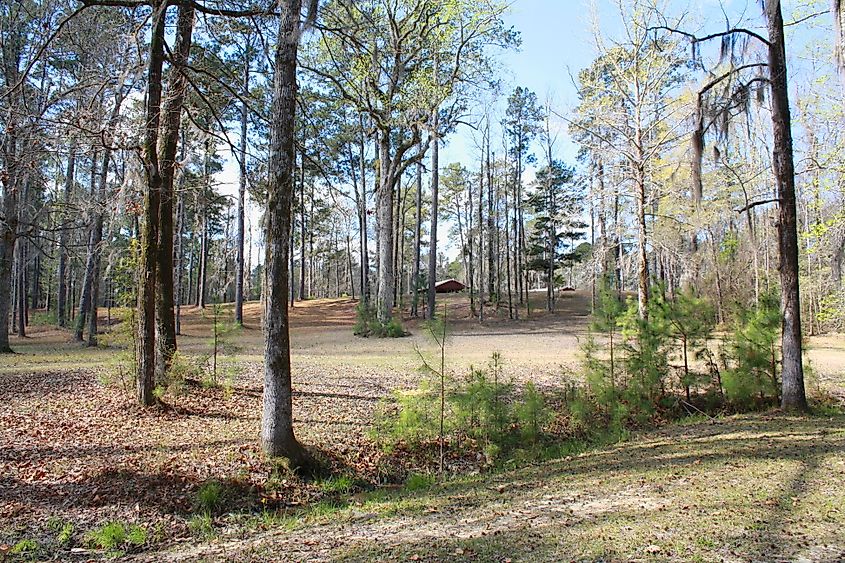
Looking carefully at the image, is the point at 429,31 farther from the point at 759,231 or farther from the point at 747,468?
the point at 759,231

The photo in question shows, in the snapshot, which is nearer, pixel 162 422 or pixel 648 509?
pixel 648 509

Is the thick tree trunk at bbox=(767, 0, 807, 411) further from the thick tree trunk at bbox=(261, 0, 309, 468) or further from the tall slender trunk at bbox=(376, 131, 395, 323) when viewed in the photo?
the tall slender trunk at bbox=(376, 131, 395, 323)

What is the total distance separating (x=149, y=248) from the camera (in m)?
8.05

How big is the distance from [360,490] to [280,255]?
3.06 meters

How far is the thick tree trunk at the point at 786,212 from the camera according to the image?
25.4 feet

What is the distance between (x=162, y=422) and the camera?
24.2ft

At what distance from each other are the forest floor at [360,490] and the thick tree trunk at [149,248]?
21.1 inches

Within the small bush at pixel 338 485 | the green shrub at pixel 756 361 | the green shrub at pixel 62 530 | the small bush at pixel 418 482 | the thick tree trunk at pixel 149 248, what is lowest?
the small bush at pixel 418 482

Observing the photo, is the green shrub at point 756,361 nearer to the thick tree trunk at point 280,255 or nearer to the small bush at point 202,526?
the thick tree trunk at point 280,255

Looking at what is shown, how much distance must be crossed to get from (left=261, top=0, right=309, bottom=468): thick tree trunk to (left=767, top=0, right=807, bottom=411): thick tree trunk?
23.7ft

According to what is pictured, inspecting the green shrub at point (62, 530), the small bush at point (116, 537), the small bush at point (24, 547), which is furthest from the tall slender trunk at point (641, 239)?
the small bush at point (24, 547)

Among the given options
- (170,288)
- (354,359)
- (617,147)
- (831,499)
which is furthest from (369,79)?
(831,499)

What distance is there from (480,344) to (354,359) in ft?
19.4

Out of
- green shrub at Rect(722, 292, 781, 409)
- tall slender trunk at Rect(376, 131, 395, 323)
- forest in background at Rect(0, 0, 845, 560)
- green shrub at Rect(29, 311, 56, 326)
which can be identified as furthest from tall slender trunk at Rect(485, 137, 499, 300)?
green shrub at Rect(29, 311, 56, 326)
